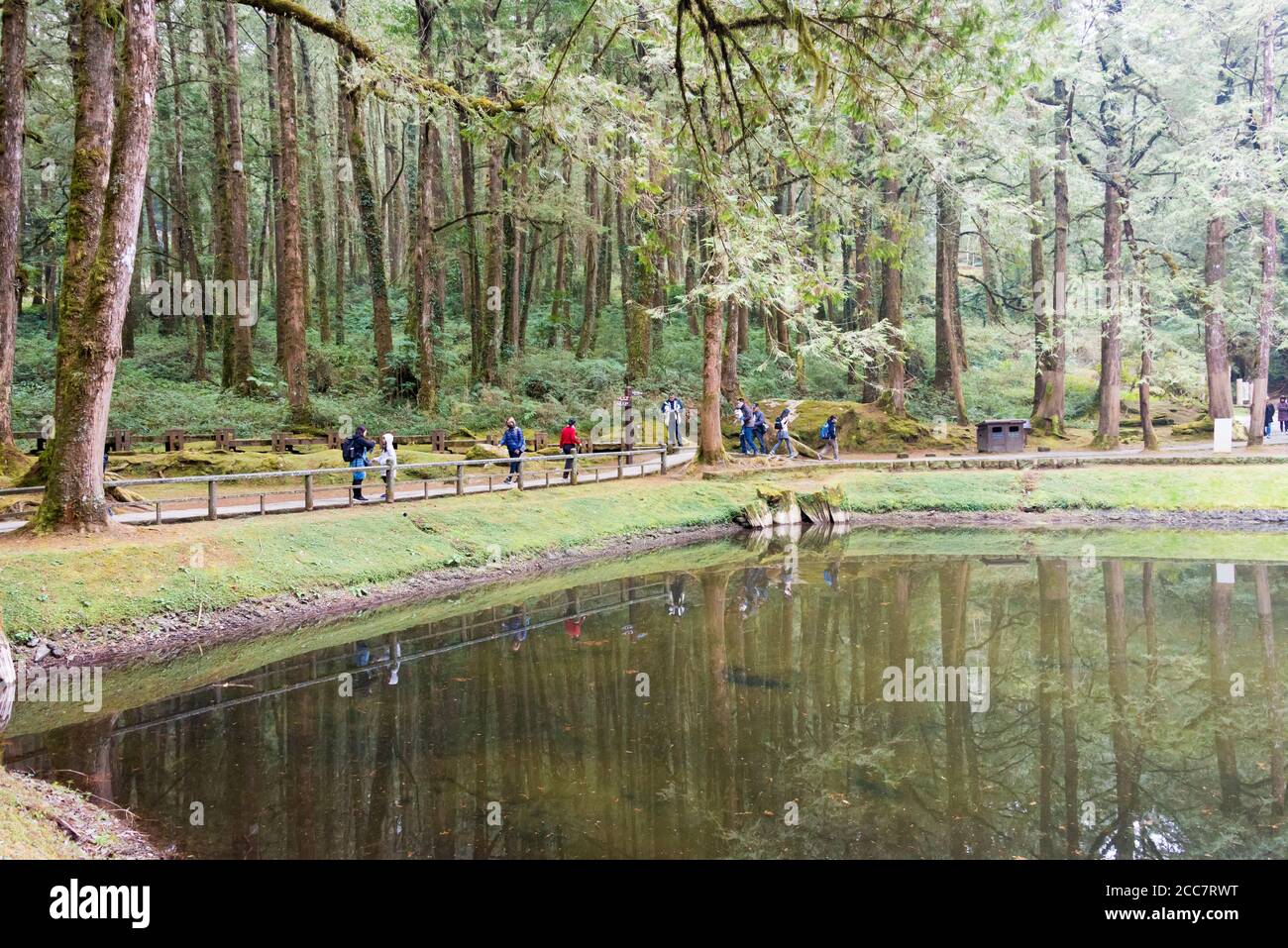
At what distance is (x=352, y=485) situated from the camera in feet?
51.7

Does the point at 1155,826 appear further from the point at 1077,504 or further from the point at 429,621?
the point at 1077,504

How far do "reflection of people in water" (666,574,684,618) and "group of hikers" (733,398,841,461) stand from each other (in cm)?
1008

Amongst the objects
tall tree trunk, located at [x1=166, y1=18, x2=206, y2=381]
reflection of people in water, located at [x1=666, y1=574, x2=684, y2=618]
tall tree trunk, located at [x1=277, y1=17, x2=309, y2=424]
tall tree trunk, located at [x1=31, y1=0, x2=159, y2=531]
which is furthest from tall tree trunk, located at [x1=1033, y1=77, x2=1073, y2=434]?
tall tree trunk, located at [x1=166, y1=18, x2=206, y2=381]

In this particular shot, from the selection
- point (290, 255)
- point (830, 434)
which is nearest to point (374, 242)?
point (290, 255)

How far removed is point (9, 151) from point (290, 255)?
27.6ft

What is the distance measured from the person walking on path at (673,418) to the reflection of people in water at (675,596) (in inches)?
430

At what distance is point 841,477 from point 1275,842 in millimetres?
17721

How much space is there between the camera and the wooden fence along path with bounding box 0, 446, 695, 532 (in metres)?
13.3

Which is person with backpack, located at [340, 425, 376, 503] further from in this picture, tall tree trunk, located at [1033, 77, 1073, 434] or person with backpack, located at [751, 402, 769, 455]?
tall tree trunk, located at [1033, 77, 1073, 434]

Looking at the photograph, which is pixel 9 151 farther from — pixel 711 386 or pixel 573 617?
pixel 711 386

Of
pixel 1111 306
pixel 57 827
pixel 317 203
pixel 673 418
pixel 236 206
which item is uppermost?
pixel 317 203

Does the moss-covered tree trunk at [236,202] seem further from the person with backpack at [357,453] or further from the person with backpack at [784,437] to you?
the person with backpack at [784,437]

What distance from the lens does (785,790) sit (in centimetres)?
653

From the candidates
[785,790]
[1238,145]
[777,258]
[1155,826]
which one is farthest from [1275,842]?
[1238,145]
